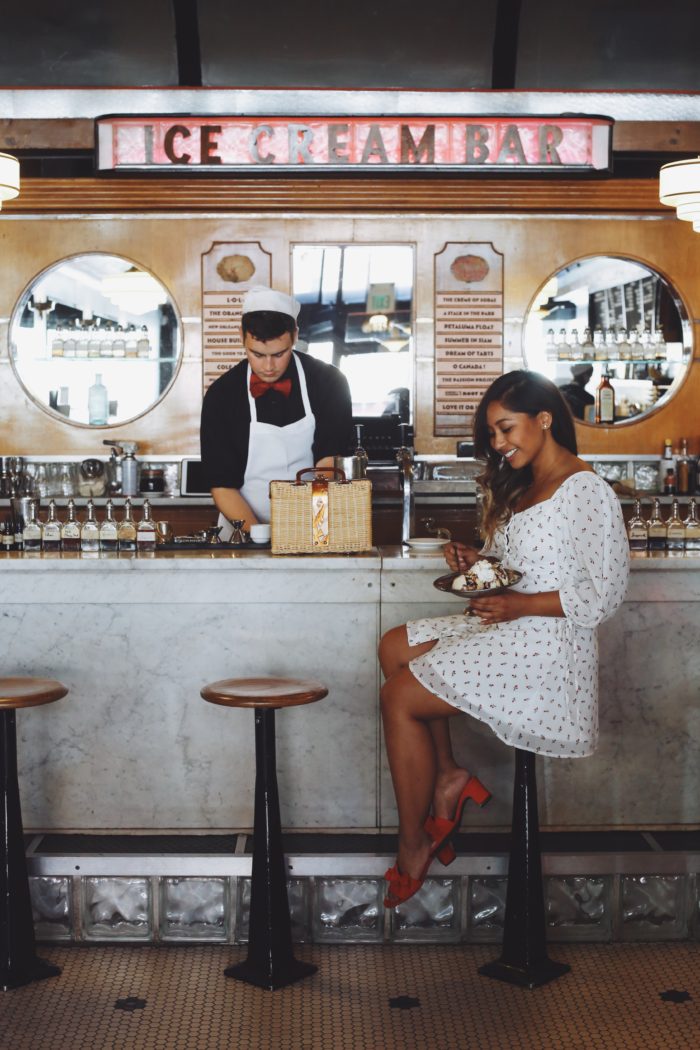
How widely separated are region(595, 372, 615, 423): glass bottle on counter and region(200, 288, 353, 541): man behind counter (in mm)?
2697

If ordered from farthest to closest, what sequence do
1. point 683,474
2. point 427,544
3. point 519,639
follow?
point 683,474, point 427,544, point 519,639

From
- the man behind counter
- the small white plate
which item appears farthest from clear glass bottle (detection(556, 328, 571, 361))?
the small white plate

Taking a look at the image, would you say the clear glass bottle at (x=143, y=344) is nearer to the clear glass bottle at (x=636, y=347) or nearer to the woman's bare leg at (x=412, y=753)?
the clear glass bottle at (x=636, y=347)

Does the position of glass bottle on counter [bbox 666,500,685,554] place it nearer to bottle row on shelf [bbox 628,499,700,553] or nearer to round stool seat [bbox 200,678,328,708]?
bottle row on shelf [bbox 628,499,700,553]

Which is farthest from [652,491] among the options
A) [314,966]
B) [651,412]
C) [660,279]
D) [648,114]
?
[314,966]

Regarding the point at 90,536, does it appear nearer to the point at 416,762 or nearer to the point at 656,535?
the point at 416,762

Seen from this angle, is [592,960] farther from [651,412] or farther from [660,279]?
[660,279]

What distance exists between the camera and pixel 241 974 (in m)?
3.03

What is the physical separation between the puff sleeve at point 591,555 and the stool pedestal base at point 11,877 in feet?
4.84

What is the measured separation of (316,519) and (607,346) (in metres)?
3.59

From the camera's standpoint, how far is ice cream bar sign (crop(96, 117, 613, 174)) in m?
4.77

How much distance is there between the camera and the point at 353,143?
15.9ft

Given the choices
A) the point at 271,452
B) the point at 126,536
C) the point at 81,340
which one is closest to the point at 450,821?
the point at 126,536

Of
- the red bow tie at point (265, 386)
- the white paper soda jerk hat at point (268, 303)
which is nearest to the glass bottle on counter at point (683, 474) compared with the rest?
the red bow tie at point (265, 386)
